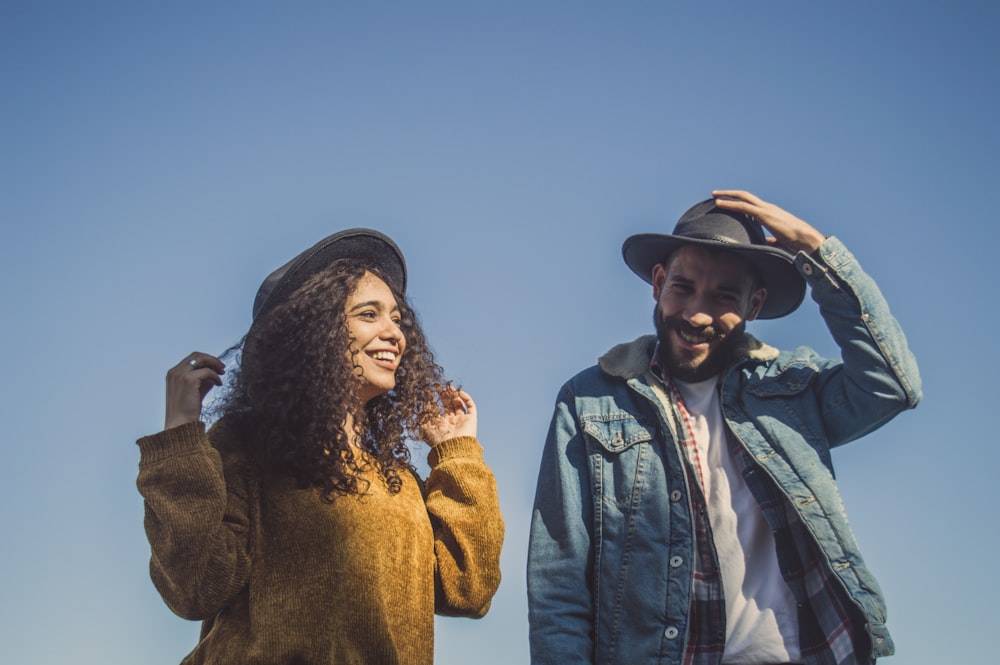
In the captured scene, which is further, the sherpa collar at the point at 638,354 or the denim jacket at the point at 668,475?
the sherpa collar at the point at 638,354

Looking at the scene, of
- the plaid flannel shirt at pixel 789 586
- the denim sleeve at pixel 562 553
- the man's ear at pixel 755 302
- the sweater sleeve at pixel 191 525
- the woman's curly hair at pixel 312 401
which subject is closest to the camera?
the sweater sleeve at pixel 191 525

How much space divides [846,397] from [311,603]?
2280 mm

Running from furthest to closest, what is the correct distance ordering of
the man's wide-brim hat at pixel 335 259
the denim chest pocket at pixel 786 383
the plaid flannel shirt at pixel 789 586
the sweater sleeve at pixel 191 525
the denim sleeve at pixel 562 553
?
the denim chest pocket at pixel 786 383 < the man's wide-brim hat at pixel 335 259 < the denim sleeve at pixel 562 553 < the plaid flannel shirt at pixel 789 586 < the sweater sleeve at pixel 191 525

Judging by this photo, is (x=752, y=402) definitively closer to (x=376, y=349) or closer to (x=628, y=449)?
(x=628, y=449)

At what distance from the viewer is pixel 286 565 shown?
3893mm

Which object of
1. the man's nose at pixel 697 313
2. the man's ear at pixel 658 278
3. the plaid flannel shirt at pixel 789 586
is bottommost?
the plaid flannel shirt at pixel 789 586

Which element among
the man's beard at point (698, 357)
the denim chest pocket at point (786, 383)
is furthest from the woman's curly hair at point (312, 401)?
the denim chest pocket at point (786, 383)

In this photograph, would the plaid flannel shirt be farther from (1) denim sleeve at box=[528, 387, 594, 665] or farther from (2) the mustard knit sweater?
(2) the mustard knit sweater

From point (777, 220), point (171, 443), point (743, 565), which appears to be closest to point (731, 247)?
point (777, 220)

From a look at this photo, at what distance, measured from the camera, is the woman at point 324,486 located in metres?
3.77

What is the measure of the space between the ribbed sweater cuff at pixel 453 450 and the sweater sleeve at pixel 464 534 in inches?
0.9

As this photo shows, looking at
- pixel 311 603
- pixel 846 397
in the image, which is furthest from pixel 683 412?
pixel 311 603

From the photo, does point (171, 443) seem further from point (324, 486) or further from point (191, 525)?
point (324, 486)

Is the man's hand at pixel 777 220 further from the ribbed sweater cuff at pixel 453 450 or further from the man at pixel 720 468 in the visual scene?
the ribbed sweater cuff at pixel 453 450
